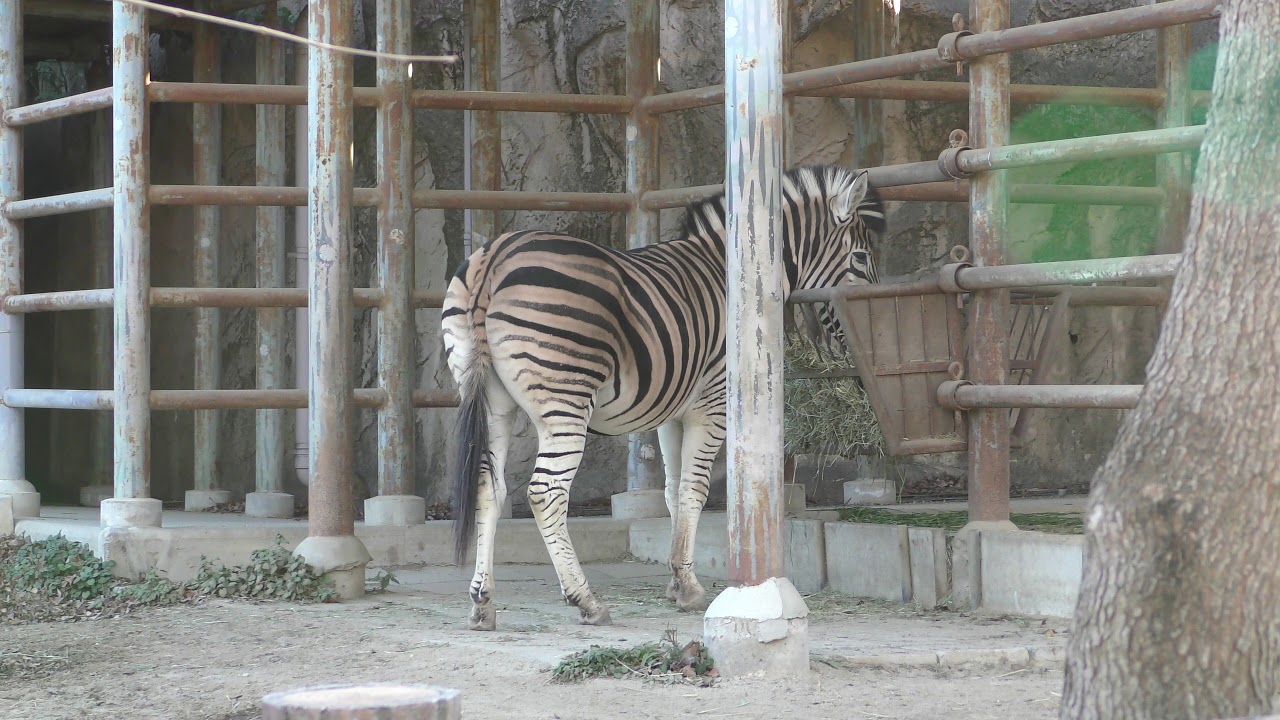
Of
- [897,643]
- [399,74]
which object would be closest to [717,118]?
[399,74]

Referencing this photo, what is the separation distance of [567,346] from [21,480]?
410 centimetres

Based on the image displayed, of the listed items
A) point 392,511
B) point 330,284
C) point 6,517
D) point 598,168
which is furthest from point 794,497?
point 6,517

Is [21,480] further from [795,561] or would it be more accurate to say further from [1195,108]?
[1195,108]

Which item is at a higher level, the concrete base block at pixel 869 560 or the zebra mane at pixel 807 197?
the zebra mane at pixel 807 197

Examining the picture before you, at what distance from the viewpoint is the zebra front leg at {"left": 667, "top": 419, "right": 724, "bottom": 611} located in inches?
269

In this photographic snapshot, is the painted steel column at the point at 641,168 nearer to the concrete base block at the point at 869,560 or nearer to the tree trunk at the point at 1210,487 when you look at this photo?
the concrete base block at the point at 869,560

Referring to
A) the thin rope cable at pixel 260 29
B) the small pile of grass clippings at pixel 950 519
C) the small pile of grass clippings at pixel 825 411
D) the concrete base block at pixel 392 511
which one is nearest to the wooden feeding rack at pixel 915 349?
the small pile of grass clippings at pixel 950 519

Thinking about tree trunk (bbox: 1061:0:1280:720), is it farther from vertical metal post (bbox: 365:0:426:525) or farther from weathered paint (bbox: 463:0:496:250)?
weathered paint (bbox: 463:0:496:250)

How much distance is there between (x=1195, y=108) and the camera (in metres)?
8.48

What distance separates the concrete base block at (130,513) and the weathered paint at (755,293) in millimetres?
3583

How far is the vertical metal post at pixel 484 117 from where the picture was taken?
8.85m

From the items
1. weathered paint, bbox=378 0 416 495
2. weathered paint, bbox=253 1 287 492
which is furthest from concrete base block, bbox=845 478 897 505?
weathered paint, bbox=253 1 287 492

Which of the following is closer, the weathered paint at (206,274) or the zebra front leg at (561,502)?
the zebra front leg at (561,502)

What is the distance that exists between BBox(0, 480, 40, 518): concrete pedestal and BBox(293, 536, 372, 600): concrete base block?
2.28 metres
